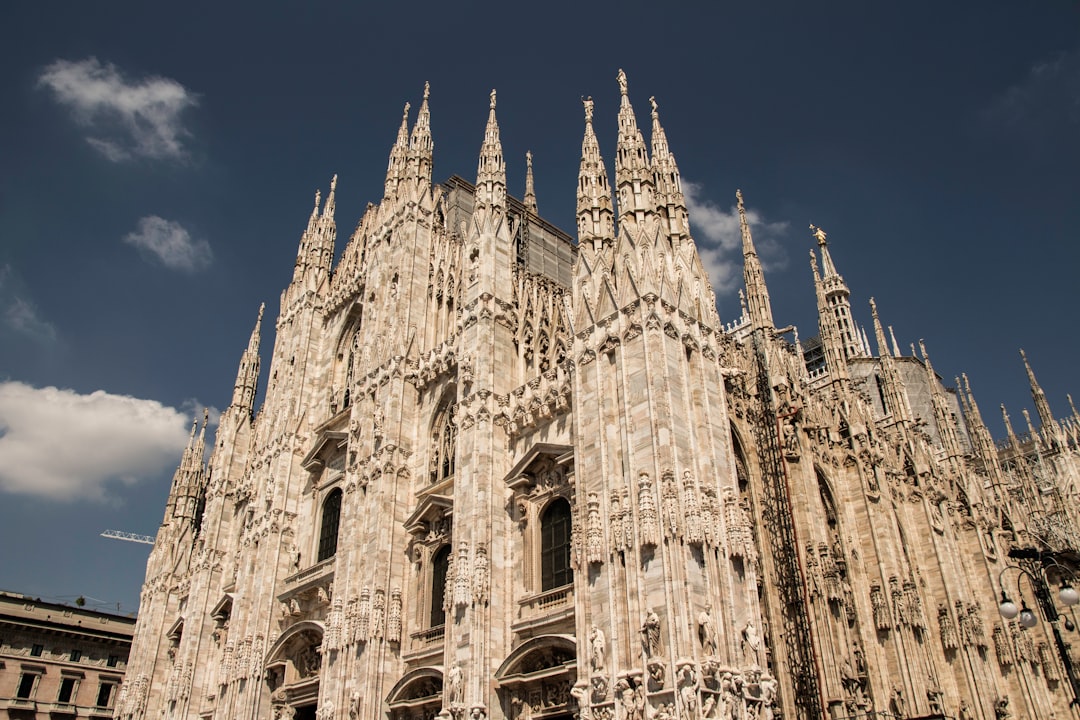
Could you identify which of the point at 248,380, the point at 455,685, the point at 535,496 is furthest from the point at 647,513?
the point at 248,380

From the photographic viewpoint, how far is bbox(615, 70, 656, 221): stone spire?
23.5m

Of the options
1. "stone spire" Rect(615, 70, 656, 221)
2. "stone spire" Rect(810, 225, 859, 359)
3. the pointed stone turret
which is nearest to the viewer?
"stone spire" Rect(615, 70, 656, 221)

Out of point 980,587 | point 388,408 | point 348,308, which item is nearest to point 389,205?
point 348,308

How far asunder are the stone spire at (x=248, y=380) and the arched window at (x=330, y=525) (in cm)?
1132

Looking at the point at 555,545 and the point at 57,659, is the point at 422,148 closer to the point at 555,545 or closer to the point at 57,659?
the point at 555,545

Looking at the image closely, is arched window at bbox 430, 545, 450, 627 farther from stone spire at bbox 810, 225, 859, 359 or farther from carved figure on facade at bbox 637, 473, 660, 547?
stone spire at bbox 810, 225, 859, 359

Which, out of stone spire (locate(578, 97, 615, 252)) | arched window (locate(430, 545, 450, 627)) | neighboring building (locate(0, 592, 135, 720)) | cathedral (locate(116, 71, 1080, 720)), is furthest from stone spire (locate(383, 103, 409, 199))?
neighboring building (locate(0, 592, 135, 720))

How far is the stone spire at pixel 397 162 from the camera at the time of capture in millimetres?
35906

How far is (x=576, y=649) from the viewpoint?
18.9 meters

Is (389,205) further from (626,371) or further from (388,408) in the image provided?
(626,371)

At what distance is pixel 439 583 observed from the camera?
82.4ft

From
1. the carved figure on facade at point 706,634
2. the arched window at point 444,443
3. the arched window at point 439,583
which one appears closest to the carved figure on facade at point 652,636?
the carved figure on facade at point 706,634

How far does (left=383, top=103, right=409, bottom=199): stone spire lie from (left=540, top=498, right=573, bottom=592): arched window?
18.3 metres

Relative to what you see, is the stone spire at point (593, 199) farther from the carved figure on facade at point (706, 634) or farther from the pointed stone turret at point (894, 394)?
the pointed stone turret at point (894, 394)
